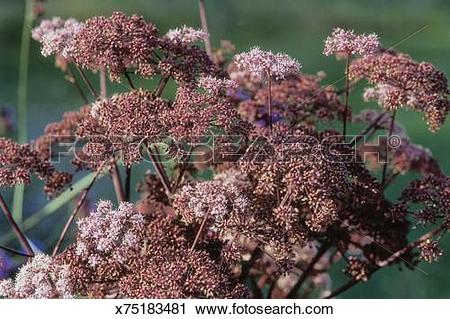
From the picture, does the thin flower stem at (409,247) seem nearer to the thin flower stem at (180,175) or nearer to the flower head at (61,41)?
the thin flower stem at (180,175)

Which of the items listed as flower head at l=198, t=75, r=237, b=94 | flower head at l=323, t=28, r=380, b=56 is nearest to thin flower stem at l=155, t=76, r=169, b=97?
flower head at l=198, t=75, r=237, b=94

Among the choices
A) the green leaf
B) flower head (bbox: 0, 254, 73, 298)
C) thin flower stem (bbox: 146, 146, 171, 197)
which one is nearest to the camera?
flower head (bbox: 0, 254, 73, 298)

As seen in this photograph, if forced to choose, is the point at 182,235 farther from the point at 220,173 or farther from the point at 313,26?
the point at 313,26

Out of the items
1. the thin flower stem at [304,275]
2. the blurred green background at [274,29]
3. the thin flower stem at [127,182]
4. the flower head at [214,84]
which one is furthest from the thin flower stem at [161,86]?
the blurred green background at [274,29]

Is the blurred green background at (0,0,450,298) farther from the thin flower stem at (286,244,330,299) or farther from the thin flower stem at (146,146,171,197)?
the thin flower stem at (146,146,171,197)

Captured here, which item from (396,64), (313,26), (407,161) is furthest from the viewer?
(313,26)

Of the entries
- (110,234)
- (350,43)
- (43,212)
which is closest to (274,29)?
(43,212)
